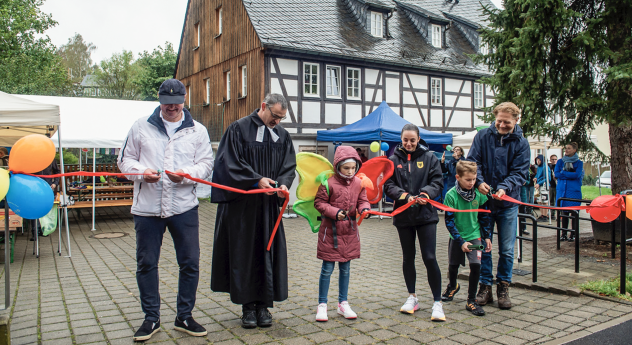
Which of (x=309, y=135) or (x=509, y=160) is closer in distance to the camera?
(x=509, y=160)

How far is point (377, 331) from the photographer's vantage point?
153 inches

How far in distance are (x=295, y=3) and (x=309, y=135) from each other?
5.79 metres

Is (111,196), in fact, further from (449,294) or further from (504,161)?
(504,161)

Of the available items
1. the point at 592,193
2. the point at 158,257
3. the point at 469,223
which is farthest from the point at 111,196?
the point at 592,193

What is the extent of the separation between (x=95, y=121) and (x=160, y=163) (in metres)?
10.1

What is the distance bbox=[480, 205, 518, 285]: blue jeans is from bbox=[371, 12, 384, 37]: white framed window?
16.8 m

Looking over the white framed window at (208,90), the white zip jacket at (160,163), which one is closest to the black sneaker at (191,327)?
the white zip jacket at (160,163)

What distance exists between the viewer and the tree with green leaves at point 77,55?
6103cm

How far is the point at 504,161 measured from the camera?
15.2ft

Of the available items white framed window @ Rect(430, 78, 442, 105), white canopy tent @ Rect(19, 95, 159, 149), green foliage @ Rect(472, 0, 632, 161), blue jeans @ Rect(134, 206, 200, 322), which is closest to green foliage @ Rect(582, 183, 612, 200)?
white framed window @ Rect(430, 78, 442, 105)

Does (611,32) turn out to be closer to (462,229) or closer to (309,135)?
(462,229)

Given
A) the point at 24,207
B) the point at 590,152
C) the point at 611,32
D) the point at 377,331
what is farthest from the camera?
the point at 590,152

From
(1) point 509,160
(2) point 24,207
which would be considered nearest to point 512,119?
(1) point 509,160

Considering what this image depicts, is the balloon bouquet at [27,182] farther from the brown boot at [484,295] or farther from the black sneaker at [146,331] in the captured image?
the brown boot at [484,295]
